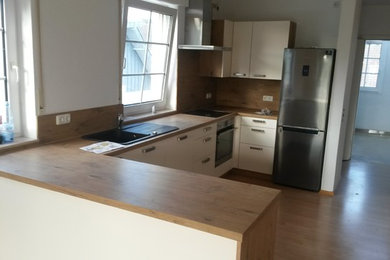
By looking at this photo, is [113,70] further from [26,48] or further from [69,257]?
[69,257]

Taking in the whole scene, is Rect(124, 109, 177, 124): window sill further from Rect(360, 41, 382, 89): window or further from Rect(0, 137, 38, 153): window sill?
Rect(360, 41, 382, 89): window

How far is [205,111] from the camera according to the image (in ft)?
16.1

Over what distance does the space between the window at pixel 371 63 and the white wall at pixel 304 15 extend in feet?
11.6

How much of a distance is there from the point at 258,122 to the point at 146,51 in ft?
5.56

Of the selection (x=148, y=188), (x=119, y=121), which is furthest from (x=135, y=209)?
(x=119, y=121)

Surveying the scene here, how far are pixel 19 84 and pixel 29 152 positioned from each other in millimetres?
538

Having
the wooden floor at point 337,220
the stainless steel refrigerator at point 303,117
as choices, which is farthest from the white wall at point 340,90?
the wooden floor at point 337,220

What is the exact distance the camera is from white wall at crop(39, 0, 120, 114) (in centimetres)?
275

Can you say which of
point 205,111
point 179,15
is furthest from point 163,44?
point 205,111

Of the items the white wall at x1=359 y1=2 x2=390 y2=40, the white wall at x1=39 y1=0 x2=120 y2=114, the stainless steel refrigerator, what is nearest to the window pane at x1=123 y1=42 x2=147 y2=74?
the white wall at x1=39 y1=0 x2=120 y2=114

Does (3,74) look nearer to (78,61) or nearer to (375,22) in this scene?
(78,61)

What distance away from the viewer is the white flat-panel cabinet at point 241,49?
4.82 meters

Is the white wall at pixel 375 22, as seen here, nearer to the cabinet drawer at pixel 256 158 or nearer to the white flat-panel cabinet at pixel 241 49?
the white flat-panel cabinet at pixel 241 49

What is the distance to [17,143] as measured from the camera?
264 centimetres
